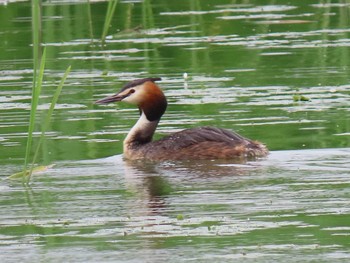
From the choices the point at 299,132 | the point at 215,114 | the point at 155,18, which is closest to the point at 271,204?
the point at 299,132

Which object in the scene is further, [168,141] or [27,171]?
[168,141]

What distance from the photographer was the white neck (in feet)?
44.7

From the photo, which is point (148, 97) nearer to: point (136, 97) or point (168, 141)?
point (136, 97)

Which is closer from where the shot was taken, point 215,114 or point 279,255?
point 279,255

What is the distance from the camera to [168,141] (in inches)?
523

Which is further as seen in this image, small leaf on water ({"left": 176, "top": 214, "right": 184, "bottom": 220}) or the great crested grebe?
the great crested grebe

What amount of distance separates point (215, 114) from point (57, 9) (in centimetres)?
970

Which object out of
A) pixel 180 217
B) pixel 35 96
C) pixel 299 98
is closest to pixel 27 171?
pixel 35 96

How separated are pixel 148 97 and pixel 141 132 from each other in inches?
14.3

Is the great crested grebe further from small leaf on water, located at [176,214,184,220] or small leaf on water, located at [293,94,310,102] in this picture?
small leaf on water, located at [176,214,184,220]

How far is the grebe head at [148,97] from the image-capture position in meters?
14.0

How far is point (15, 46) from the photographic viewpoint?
67.5 feet

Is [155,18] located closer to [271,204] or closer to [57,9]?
[57,9]

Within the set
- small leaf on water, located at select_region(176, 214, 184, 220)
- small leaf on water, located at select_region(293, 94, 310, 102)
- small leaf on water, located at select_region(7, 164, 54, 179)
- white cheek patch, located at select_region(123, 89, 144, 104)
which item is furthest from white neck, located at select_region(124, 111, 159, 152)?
small leaf on water, located at select_region(176, 214, 184, 220)
